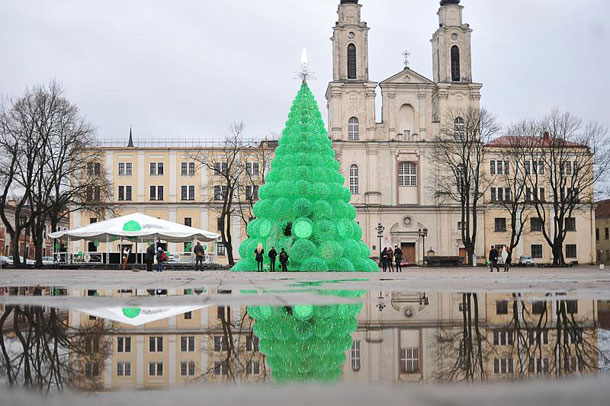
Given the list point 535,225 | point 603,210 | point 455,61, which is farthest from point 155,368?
point 603,210

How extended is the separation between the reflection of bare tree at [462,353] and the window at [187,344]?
1766 millimetres

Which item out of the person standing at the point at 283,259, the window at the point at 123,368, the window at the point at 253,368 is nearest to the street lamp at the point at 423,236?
the person standing at the point at 283,259

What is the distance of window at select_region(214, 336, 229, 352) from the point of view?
461 cm

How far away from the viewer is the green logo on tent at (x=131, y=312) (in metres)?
7.09

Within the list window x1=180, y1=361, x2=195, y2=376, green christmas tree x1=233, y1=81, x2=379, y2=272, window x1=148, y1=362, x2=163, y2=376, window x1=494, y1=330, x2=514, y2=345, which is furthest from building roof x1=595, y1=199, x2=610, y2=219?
window x1=148, y1=362, x2=163, y2=376

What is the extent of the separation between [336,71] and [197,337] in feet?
206

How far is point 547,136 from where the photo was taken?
54531 mm

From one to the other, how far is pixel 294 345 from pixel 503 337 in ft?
5.68

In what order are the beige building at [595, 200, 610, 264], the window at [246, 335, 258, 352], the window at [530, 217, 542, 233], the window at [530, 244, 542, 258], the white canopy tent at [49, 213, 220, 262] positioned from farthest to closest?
1. the beige building at [595, 200, 610, 264]
2. the window at [530, 217, 542, 233]
3. the window at [530, 244, 542, 258]
4. the white canopy tent at [49, 213, 220, 262]
5. the window at [246, 335, 258, 352]

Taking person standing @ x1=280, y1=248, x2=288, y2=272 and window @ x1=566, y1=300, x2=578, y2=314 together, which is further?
person standing @ x1=280, y1=248, x2=288, y2=272

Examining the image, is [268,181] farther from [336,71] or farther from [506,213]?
[506,213]

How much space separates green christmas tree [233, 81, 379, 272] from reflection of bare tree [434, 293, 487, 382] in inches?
830

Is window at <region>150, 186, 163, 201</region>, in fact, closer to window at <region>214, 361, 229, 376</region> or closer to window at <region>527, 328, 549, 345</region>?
window at <region>527, 328, 549, 345</region>

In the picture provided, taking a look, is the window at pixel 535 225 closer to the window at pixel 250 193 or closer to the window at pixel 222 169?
the window at pixel 250 193
